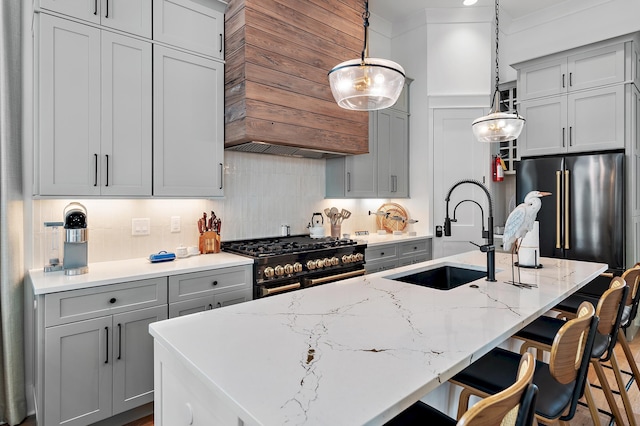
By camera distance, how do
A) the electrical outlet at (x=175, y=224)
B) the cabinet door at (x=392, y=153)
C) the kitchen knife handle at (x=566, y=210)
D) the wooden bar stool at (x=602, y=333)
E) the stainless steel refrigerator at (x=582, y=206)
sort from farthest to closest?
the cabinet door at (x=392, y=153)
the kitchen knife handle at (x=566, y=210)
the stainless steel refrigerator at (x=582, y=206)
the electrical outlet at (x=175, y=224)
the wooden bar stool at (x=602, y=333)

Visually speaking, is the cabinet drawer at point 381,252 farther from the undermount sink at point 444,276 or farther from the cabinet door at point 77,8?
the cabinet door at point 77,8

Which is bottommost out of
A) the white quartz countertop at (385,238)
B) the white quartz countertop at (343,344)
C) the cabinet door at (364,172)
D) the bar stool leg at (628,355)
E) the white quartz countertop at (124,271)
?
the bar stool leg at (628,355)

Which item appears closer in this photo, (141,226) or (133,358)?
(133,358)

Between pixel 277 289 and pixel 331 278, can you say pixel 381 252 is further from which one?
pixel 277 289

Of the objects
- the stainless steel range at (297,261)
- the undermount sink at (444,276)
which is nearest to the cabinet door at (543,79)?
the stainless steel range at (297,261)

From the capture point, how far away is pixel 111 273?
2152 millimetres

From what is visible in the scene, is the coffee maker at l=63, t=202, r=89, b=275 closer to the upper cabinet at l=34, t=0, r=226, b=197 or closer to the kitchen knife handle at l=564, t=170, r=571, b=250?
the upper cabinet at l=34, t=0, r=226, b=197

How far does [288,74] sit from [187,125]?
914mm

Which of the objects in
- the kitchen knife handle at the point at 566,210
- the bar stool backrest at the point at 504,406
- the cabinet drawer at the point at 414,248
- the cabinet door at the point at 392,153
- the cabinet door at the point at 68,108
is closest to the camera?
the bar stool backrest at the point at 504,406

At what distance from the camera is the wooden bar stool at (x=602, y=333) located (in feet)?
5.13

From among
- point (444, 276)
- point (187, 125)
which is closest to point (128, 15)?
point (187, 125)

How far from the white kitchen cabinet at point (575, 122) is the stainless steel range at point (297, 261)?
2.25 m

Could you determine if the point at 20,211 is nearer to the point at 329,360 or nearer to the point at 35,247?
the point at 35,247

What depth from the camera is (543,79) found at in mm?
3840
